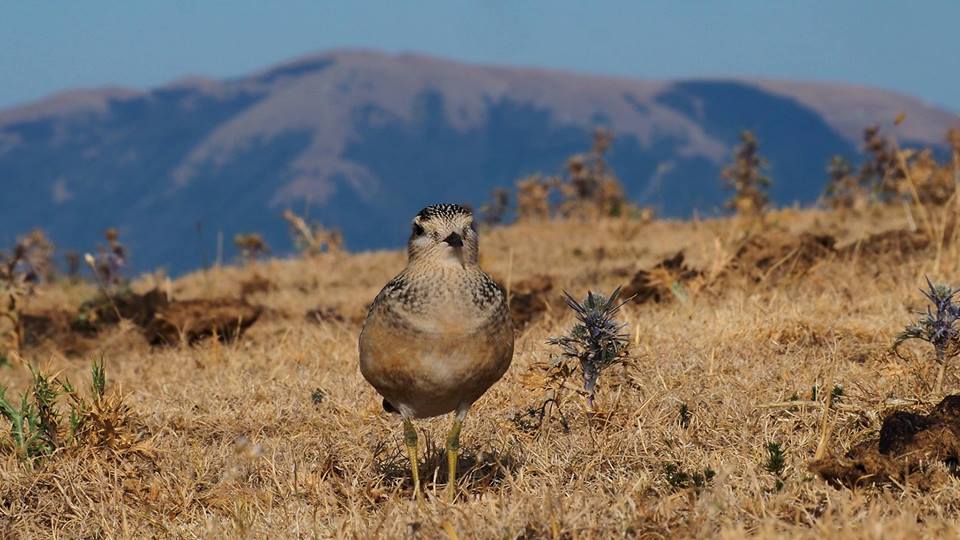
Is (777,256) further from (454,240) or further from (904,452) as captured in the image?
(454,240)

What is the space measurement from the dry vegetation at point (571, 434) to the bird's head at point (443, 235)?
101 centimetres

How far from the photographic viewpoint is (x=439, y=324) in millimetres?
4039

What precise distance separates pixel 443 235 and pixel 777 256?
5581 millimetres

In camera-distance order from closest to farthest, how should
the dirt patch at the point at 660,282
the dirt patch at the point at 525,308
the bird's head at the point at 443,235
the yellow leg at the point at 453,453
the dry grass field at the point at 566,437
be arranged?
the dry grass field at the point at 566,437, the bird's head at the point at 443,235, the yellow leg at the point at 453,453, the dirt patch at the point at 660,282, the dirt patch at the point at 525,308

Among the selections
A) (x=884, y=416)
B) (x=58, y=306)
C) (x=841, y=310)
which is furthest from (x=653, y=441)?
(x=58, y=306)

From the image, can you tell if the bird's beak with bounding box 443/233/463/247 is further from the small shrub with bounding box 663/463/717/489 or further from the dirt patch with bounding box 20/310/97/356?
the dirt patch with bounding box 20/310/97/356

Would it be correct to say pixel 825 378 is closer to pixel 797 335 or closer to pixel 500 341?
pixel 797 335

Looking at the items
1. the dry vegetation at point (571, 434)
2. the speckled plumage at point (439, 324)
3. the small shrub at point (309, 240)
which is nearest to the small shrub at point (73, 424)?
the dry vegetation at point (571, 434)

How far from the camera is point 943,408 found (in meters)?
4.54

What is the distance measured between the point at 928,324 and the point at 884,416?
0.67 meters

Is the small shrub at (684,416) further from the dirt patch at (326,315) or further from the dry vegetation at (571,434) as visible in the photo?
the dirt patch at (326,315)

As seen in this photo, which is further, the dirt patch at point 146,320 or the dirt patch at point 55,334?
the dirt patch at point 55,334

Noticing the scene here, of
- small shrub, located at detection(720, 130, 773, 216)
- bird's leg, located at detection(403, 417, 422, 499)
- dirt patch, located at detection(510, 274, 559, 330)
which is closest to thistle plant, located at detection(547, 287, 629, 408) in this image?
bird's leg, located at detection(403, 417, 422, 499)

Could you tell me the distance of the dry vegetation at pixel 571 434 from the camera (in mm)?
4012
